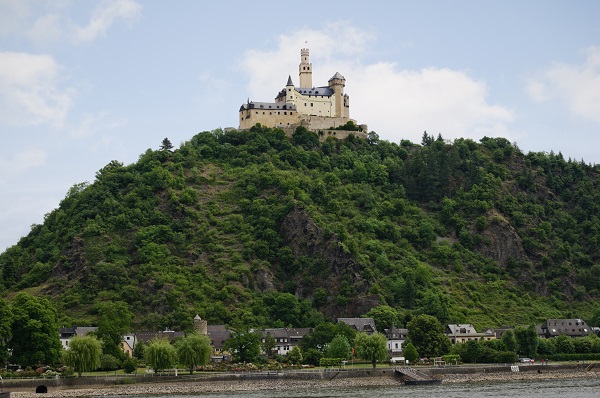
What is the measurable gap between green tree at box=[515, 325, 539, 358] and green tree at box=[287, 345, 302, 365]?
28.1 meters

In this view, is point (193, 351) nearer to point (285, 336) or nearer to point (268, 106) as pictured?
point (285, 336)

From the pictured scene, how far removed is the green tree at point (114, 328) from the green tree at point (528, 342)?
48781 millimetres

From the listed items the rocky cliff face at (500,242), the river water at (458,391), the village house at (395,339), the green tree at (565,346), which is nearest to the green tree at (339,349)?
the river water at (458,391)

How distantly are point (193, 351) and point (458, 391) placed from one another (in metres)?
28.2

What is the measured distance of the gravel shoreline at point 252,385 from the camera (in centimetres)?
10000

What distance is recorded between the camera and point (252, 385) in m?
105

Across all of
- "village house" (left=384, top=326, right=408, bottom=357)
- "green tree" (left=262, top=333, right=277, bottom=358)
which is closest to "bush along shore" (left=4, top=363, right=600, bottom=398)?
"village house" (left=384, top=326, right=408, bottom=357)

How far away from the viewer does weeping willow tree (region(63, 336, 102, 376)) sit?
104875 mm

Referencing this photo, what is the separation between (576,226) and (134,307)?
8049cm

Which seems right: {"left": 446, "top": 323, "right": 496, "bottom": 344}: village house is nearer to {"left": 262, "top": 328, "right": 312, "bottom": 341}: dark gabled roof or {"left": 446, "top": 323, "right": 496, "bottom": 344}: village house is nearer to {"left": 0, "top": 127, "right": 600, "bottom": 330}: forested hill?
{"left": 0, "top": 127, "right": 600, "bottom": 330}: forested hill

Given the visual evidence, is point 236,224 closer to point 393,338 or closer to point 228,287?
point 228,287

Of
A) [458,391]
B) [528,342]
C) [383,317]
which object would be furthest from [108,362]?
[528,342]

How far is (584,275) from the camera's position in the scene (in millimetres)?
163375

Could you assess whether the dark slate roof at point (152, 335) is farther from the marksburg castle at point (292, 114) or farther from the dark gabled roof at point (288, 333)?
the marksburg castle at point (292, 114)
